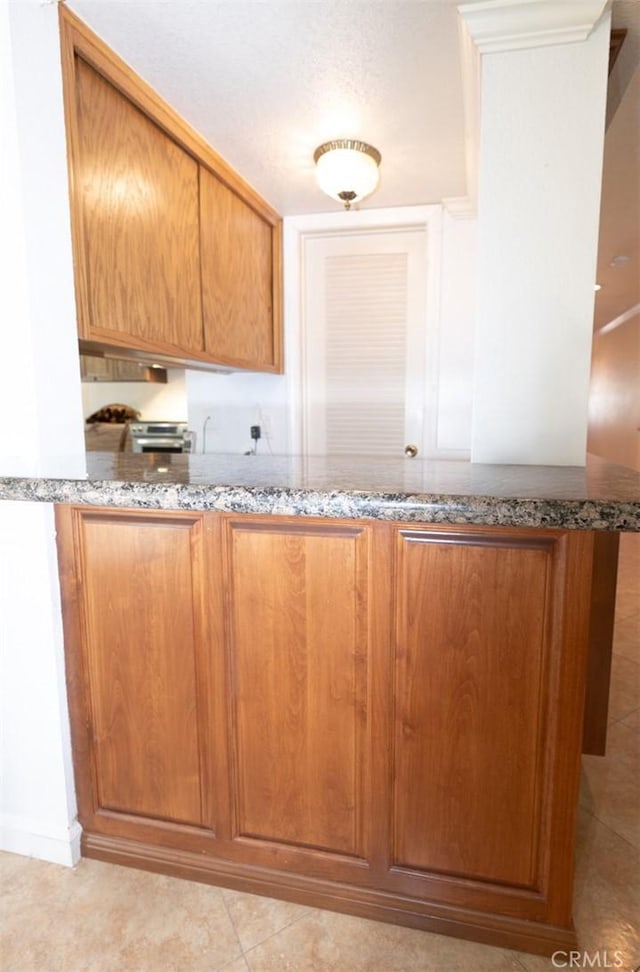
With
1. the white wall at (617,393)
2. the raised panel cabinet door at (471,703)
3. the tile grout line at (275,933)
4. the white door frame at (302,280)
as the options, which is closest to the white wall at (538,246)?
the raised panel cabinet door at (471,703)

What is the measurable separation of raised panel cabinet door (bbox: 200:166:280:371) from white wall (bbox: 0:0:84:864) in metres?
0.86

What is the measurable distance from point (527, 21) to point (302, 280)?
1.68 meters

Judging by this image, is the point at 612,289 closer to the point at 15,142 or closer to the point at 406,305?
the point at 406,305

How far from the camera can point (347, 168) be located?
1869 mm

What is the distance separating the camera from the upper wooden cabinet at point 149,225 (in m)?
1.39

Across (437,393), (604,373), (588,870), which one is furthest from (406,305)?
(604,373)

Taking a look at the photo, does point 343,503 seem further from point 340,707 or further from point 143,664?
point 143,664

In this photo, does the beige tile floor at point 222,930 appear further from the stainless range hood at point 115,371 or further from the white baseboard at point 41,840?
the stainless range hood at point 115,371

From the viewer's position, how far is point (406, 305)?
2.71 metres

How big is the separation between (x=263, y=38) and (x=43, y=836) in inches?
83.9

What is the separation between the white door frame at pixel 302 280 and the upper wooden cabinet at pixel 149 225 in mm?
295

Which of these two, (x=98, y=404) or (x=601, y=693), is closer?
(x=601, y=693)

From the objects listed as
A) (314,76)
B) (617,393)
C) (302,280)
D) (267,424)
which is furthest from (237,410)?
(617,393)

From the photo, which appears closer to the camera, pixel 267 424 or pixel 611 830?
pixel 611 830
